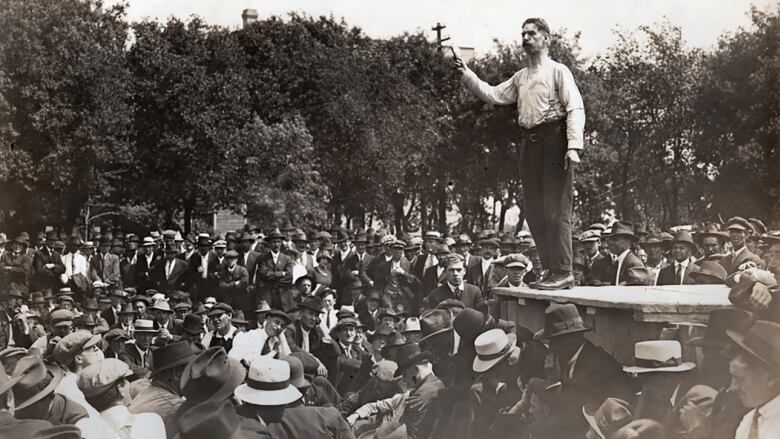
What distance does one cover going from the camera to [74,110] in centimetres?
1052

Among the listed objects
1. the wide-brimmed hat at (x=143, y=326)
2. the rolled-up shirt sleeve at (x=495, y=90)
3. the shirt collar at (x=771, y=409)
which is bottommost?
the wide-brimmed hat at (x=143, y=326)

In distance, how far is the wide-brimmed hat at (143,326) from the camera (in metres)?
8.06

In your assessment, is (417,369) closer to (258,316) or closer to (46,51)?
(258,316)

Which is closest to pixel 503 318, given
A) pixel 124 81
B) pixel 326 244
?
pixel 326 244

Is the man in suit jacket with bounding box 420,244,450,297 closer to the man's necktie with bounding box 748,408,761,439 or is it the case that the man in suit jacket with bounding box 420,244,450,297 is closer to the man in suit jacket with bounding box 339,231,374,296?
the man in suit jacket with bounding box 339,231,374,296


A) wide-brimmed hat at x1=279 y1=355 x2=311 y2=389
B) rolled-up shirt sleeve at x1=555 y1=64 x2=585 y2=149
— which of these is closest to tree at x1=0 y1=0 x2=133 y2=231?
wide-brimmed hat at x1=279 y1=355 x2=311 y2=389

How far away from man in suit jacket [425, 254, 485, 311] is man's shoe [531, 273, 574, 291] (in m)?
1.67

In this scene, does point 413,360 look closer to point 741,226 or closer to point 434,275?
point 434,275

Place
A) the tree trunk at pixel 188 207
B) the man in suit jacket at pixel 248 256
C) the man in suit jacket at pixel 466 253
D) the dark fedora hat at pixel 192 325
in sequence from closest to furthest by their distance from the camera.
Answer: the dark fedora hat at pixel 192 325
the man in suit jacket at pixel 466 253
the man in suit jacket at pixel 248 256
the tree trunk at pixel 188 207

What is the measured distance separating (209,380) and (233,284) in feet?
17.7

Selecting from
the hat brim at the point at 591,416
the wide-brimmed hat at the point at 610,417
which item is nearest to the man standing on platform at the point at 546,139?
the hat brim at the point at 591,416

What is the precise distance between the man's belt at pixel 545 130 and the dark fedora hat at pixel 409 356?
172 cm

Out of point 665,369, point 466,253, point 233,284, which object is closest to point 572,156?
point 665,369

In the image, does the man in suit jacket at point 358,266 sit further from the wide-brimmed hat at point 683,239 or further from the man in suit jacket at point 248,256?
the wide-brimmed hat at point 683,239
